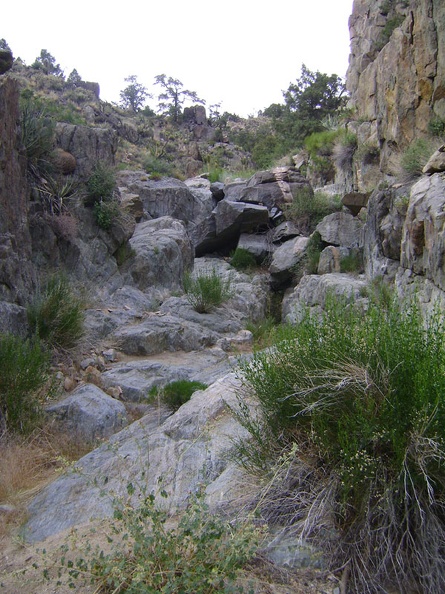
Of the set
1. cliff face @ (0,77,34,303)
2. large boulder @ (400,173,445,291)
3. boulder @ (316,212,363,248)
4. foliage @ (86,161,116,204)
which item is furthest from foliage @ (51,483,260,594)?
boulder @ (316,212,363,248)

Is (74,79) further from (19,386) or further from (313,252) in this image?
(19,386)

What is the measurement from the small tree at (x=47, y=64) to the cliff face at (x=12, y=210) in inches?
1239

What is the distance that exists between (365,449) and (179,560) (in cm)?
101

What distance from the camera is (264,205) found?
18203mm

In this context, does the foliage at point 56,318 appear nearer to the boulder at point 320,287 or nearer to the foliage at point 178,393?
the foliage at point 178,393

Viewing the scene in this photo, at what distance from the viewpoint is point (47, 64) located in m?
37.4

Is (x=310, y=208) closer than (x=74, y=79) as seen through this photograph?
Yes

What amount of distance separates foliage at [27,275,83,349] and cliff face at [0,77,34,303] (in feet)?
1.20

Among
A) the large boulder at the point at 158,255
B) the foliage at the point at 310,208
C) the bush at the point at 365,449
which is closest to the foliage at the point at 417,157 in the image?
the large boulder at the point at 158,255

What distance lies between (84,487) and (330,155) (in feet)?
58.9

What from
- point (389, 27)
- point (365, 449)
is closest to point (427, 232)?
point (365, 449)

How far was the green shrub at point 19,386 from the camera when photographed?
5.24 metres

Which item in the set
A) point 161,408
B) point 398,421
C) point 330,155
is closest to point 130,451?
point 161,408

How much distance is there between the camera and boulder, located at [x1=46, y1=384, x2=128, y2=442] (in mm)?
5555
